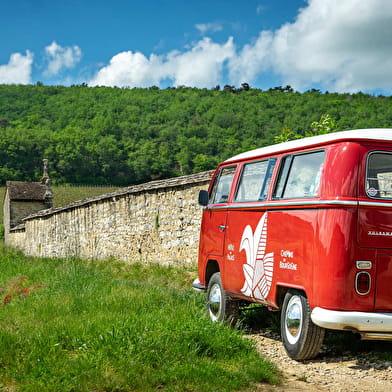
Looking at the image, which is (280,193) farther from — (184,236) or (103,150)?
(103,150)

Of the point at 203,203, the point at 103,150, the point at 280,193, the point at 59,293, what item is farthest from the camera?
the point at 103,150

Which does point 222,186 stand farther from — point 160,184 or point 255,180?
point 160,184

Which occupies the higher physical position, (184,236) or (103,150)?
(103,150)

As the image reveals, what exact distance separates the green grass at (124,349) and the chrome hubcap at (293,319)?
0.45 metres

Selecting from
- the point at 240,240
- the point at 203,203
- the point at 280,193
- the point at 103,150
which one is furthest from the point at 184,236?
the point at 103,150

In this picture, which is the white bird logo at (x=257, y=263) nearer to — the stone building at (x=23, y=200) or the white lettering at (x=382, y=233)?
the white lettering at (x=382, y=233)

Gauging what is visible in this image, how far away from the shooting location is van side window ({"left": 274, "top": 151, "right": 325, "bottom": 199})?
5.58 m

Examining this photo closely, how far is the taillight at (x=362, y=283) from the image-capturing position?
5047mm

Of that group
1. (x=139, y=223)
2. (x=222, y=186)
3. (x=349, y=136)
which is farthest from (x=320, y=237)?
(x=139, y=223)

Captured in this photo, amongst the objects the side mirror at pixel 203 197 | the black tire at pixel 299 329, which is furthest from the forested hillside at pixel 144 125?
the black tire at pixel 299 329

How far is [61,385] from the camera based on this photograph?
438cm

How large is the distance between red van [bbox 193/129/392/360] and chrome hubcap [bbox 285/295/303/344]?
0.03ft

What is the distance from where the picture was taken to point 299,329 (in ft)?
18.4

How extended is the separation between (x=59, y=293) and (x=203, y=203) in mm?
3158
